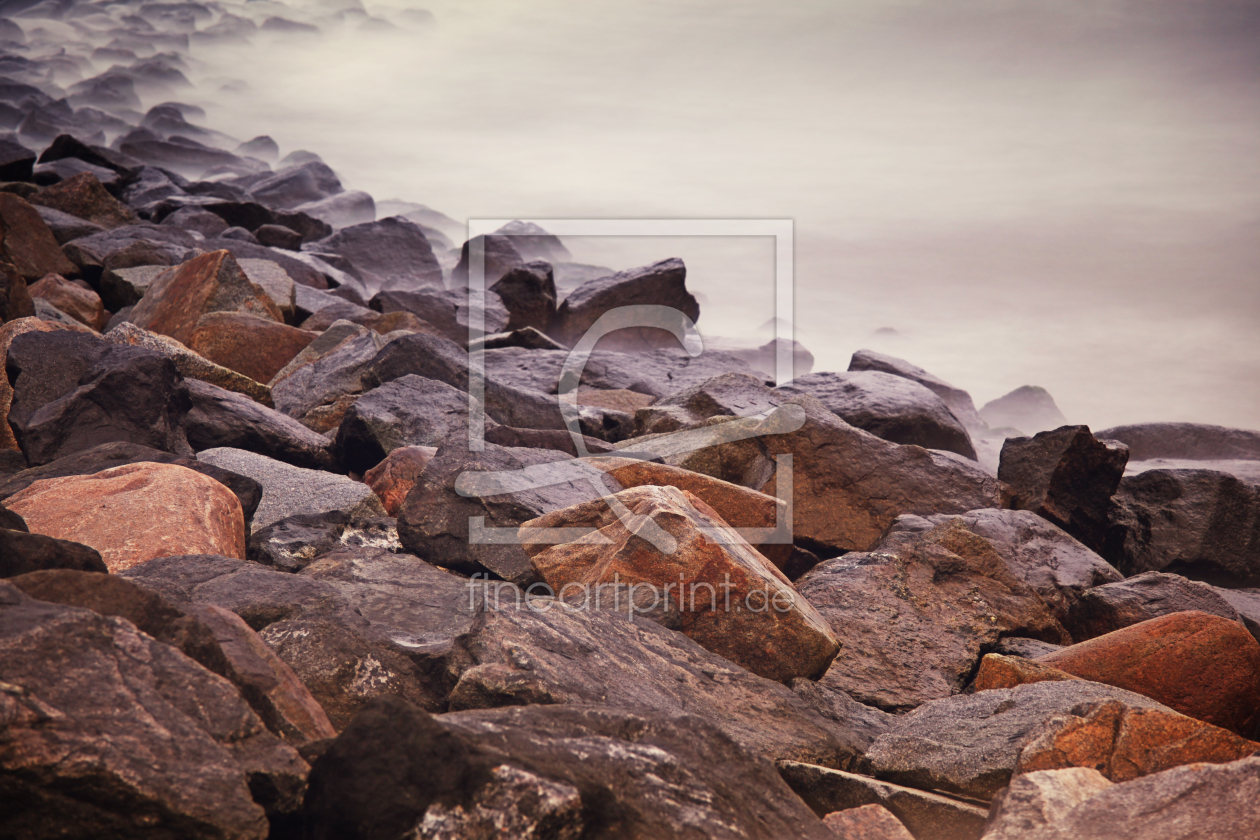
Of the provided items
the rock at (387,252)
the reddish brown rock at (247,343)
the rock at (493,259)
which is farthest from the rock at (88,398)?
the rock at (493,259)

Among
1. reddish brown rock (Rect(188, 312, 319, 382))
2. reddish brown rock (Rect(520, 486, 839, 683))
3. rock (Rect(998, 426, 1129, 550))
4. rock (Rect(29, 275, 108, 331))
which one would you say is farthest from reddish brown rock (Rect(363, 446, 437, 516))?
rock (Rect(29, 275, 108, 331))

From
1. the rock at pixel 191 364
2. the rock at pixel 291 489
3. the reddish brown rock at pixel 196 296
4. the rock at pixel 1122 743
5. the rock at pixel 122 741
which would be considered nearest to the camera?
the rock at pixel 122 741

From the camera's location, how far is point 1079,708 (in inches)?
116

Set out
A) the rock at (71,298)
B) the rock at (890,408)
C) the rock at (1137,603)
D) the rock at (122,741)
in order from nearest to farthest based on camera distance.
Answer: the rock at (122,741) → the rock at (1137,603) → the rock at (890,408) → the rock at (71,298)

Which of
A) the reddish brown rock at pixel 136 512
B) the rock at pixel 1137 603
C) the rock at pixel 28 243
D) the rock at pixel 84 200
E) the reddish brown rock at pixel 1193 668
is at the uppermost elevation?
the rock at pixel 84 200

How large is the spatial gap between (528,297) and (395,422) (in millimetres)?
5984

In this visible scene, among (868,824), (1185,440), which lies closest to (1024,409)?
(1185,440)

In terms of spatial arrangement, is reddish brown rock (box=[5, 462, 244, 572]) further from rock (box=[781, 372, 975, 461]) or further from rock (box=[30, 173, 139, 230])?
rock (box=[30, 173, 139, 230])

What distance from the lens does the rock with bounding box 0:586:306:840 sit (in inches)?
68.7

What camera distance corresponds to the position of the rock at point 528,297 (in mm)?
11703

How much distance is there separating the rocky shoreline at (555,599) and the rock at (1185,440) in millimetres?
980

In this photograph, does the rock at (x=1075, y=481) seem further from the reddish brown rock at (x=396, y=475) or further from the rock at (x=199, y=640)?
the rock at (x=199, y=640)

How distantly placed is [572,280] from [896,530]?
45.6 ft

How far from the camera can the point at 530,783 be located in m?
1.85
